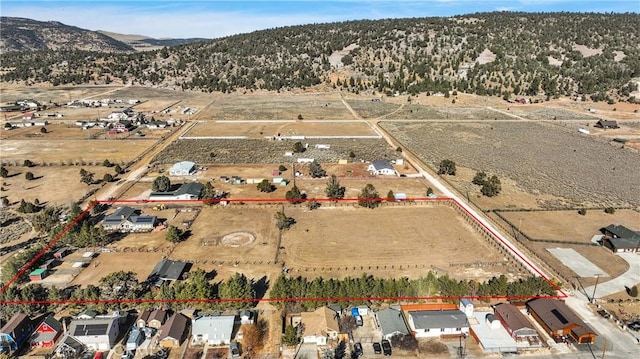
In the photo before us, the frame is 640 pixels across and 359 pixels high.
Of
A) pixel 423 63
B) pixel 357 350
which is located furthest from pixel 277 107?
pixel 357 350

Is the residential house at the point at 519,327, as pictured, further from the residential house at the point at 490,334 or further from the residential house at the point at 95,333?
the residential house at the point at 95,333

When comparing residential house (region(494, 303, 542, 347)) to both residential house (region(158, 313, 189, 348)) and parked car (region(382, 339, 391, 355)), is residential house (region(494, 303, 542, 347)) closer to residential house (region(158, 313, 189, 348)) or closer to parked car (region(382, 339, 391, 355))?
parked car (region(382, 339, 391, 355))

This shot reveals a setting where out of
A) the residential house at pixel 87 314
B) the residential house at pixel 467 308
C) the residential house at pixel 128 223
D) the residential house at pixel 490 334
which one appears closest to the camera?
the residential house at pixel 490 334

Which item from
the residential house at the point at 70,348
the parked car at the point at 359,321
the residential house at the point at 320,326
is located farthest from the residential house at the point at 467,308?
the residential house at the point at 70,348

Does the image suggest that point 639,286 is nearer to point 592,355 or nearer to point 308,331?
point 592,355

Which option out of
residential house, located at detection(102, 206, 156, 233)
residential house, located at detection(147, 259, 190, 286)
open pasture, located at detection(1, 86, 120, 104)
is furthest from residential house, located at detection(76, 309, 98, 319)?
open pasture, located at detection(1, 86, 120, 104)

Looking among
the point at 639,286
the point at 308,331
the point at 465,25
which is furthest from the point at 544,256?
the point at 465,25
